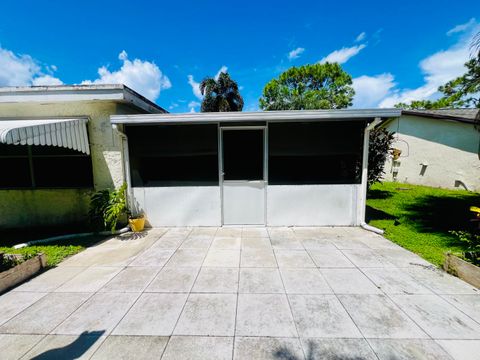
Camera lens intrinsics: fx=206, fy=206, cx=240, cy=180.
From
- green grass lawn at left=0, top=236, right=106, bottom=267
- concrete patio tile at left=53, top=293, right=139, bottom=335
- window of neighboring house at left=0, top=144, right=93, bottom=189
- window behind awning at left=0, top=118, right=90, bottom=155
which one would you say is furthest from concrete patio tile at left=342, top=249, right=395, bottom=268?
window of neighboring house at left=0, top=144, right=93, bottom=189

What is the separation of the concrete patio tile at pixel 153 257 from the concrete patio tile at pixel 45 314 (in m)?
1.04

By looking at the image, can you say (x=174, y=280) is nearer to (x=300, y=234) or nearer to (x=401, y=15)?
(x=300, y=234)

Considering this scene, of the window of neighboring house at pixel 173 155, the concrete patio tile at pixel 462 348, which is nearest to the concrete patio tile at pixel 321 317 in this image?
the concrete patio tile at pixel 462 348

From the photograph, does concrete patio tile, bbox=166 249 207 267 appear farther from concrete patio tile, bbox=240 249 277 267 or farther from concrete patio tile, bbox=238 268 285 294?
concrete patio tile, bbox=238 268 285 294

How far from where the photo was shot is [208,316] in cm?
255

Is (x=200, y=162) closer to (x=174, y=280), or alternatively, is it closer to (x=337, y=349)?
(x=174, y=280)

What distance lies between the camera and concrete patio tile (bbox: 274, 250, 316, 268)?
383 centimetres

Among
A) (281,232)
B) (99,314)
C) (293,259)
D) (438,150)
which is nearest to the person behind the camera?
(99,314)

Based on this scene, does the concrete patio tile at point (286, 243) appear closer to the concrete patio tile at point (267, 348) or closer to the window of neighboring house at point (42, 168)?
the concrete patio tile at point (267, 348)

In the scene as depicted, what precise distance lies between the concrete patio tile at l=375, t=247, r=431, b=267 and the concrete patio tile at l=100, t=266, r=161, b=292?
14.6ft

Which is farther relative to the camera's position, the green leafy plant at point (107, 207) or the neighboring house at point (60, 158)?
the neighboring house at point (60, 158)

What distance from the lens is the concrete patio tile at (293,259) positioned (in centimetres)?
383

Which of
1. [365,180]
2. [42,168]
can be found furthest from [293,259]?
[42,168]

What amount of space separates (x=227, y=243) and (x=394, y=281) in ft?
10.4
